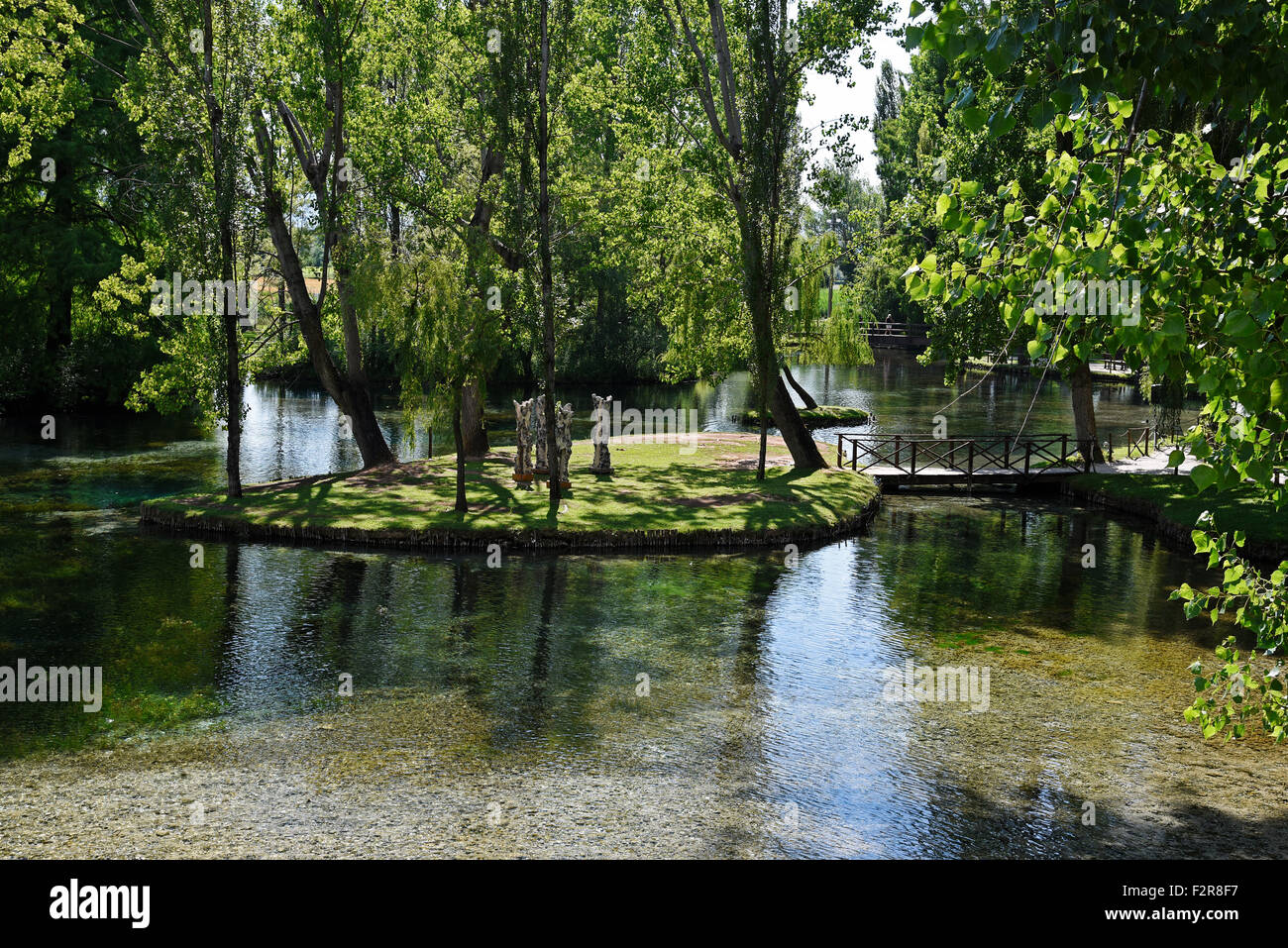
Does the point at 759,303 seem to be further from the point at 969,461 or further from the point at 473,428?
the point at 473,428

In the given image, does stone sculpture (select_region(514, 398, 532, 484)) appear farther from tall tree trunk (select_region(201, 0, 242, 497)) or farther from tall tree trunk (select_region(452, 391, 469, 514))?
tall tree trunk (select_region(201, 0, 242, 497))

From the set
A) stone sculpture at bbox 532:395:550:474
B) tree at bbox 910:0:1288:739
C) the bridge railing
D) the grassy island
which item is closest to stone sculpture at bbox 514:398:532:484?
stone sculpture at bbox 532:395:550:474

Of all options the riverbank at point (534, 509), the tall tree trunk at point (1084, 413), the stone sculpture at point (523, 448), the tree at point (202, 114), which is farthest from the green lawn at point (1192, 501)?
the tree at point (202, 114)

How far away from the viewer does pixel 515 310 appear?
92.0 ft

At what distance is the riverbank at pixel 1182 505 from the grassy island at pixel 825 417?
733 inches

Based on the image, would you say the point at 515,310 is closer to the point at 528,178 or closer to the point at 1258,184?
the point at 528,178

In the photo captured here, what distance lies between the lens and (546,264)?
27.1m

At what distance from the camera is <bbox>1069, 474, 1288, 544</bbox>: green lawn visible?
25.8 m

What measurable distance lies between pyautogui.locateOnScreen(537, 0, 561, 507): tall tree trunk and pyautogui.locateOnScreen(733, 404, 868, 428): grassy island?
24.6 m

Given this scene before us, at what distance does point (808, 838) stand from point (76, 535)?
20.6 m

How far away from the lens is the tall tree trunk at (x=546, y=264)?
87.1 feet

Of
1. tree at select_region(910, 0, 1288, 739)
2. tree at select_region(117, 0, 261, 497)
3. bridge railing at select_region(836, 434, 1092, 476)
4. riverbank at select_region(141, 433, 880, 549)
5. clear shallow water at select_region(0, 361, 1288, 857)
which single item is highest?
tree at select_region(117, 0, 261, 497)

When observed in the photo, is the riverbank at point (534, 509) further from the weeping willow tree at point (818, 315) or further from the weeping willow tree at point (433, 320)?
the weeping willow tree at point (818, 315)
